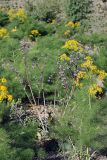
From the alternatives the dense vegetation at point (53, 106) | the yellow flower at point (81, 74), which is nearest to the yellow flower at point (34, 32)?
the dense vegetation at point (53, 106)

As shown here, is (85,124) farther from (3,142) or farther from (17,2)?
(17,2)

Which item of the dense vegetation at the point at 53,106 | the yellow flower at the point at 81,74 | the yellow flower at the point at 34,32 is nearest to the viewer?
the dense vegetation at the point at 53,106

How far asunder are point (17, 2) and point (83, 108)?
30.4 ft

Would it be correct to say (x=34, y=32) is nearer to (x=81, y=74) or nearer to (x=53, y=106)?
(x=53, y=106)

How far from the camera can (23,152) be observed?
17.2ft

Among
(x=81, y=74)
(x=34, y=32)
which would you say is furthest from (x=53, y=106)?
(x=34, y=32)

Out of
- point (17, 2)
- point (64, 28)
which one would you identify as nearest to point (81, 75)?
point (64, 28)

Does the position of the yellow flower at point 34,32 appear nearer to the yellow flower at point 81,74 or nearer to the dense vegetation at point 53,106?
the dense vegetation at point 53,106

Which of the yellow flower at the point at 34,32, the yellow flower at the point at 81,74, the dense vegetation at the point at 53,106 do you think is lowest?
the yellow flower at the point at 34,32

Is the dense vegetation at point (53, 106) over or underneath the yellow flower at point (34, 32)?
over

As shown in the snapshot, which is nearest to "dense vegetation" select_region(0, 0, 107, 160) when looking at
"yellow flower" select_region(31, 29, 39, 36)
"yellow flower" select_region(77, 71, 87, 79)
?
"yellow flower" select_region(77, 71, 87, 79)

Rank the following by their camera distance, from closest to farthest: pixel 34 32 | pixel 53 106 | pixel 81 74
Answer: pixel 81 74
pixel 53 106
pixel 34 32

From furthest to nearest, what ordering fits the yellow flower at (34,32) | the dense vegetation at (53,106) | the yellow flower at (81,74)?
the yellow flower at (34,32)
the yellow flower at (81,74)
the dense vegetation at (53,106)

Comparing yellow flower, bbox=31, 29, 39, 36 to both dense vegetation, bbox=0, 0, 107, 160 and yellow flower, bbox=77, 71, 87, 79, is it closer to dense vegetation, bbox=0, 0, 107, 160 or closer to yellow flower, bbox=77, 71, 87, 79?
dense vegetation, bbox=0, 0, 107, 160
